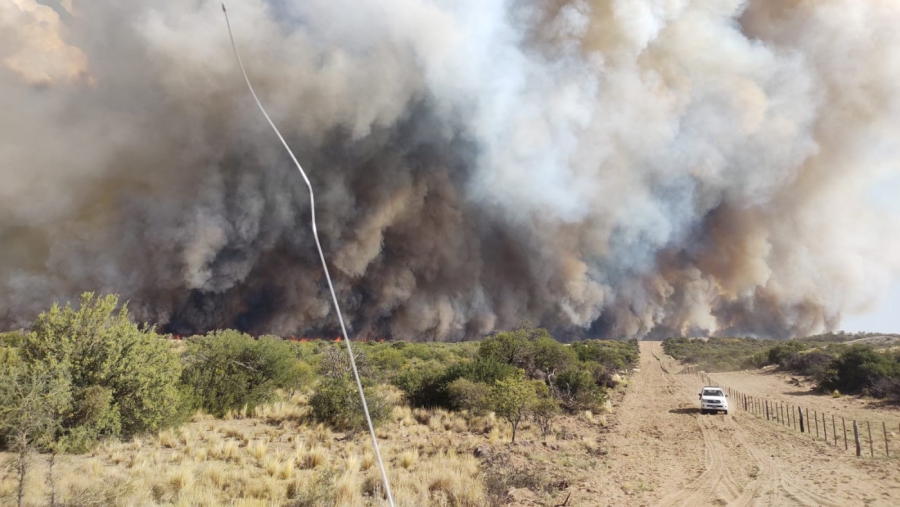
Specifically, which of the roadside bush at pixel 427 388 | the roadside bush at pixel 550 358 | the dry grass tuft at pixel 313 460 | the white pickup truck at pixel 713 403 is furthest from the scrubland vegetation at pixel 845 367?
the dry grass tuft at pixel 313 460

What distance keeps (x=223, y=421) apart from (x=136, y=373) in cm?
453

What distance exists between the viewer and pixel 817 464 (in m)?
12.7

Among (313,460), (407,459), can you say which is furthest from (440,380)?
(313,460)

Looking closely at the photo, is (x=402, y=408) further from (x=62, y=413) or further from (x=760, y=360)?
(x=760, y=360)

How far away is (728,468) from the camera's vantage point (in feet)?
41.0

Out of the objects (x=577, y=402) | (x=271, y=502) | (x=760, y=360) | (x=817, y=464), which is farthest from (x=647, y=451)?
(x=760, y=360)

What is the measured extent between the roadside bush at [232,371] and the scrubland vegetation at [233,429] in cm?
6

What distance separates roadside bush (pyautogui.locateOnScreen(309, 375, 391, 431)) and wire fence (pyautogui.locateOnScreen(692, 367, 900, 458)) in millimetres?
15100

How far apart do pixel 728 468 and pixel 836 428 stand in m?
10.3

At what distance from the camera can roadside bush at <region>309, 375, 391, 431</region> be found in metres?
15.5

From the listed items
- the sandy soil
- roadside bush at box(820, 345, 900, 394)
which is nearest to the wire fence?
the sandy soil

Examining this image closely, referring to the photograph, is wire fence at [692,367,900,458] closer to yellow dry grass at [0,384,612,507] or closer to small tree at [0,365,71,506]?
yellow dry grass at [0,384,612,507]

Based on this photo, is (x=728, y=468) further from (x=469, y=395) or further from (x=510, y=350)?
(x=510, y=350)

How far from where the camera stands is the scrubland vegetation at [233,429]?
319 inches
